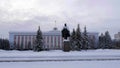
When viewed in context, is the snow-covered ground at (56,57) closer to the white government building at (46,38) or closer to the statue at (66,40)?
the statue at (66,40)

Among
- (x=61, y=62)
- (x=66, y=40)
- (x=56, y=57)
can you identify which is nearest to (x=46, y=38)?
(x=66, y=40)

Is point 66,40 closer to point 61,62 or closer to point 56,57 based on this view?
point 56,57

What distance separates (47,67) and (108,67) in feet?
13.3

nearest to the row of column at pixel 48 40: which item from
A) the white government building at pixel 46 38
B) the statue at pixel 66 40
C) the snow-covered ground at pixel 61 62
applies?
the white government building at pixel 46 38

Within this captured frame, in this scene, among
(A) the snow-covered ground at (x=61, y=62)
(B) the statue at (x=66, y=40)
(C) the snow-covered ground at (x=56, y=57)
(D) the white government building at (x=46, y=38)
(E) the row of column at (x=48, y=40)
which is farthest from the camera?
(E) the row of column at (x=48, y=40)

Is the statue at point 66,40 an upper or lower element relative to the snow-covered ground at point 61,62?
upper

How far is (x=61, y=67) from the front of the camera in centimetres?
1344

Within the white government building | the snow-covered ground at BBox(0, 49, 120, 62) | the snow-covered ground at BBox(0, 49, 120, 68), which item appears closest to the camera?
the snow-covered ground at BBox(0, 49, 120, 68)

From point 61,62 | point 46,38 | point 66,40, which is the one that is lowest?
point 61,62

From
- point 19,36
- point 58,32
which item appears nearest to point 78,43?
point 58,32

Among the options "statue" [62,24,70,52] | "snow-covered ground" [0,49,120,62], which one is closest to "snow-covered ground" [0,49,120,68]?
"snow-covered ground" [0,49,120,62]

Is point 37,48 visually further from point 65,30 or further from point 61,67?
point 61,67

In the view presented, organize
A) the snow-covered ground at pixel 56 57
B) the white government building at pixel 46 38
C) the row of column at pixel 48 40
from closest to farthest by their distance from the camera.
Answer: the snow-covered ground at pixel 56 57
the white government building at pixel 46 38
the row of column at pixel 48 40

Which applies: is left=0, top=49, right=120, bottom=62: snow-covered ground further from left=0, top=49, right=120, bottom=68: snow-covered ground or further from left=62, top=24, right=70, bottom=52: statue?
left=62, top=24, right=70, bottom=52: statue
